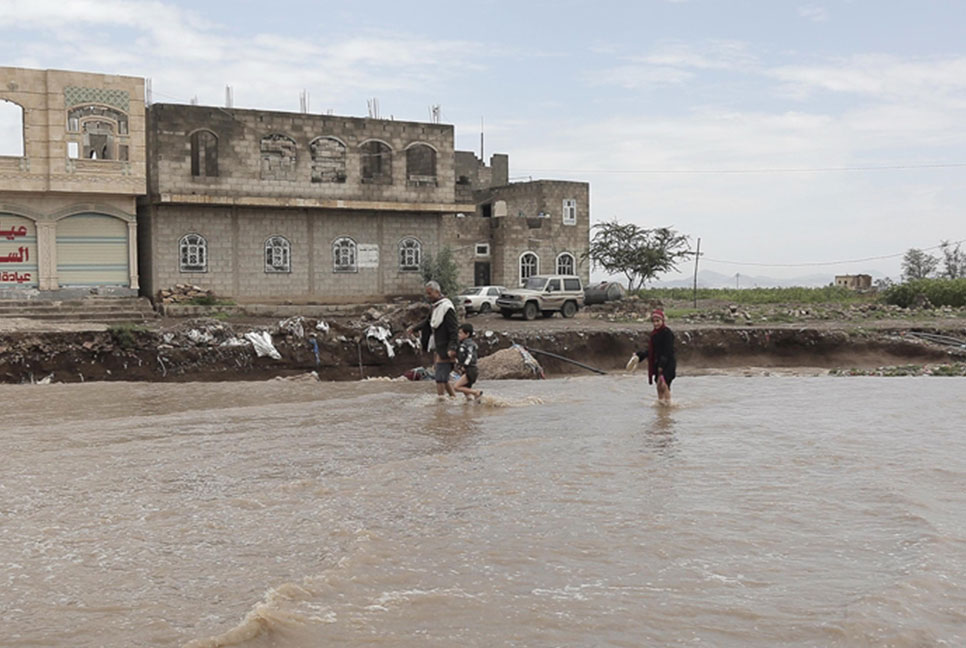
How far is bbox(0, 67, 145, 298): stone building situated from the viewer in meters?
26.3

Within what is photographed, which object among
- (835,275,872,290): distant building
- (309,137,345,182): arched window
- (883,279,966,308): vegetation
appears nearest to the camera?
(309,137,345,182): arched window

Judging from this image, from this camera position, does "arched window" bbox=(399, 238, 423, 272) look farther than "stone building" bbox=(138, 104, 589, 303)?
Yes

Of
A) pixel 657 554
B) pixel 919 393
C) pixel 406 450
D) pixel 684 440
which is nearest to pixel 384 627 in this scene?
pixel 657 554

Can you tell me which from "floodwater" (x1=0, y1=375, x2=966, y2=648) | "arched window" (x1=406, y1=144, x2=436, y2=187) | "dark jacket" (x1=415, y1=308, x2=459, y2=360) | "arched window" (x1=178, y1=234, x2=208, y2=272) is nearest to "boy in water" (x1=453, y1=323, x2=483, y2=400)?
"dark jacket" (x1=415, y1=308, x2=459, y2=360)

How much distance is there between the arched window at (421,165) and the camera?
109 feet

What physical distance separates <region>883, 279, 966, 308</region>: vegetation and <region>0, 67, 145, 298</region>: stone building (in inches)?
1283

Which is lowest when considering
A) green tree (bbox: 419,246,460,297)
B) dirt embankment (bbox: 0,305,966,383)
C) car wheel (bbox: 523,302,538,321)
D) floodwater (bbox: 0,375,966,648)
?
floodwater (bbox: 0,375,966,648)

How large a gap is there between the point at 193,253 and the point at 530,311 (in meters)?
11.9

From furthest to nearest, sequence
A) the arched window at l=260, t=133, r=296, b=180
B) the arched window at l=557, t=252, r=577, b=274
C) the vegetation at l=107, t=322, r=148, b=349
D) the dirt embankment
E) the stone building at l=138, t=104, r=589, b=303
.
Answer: the arched window at l=557, t=252, r=577, b=274 → the arched window at l=260, t=133, r=296, b=180 → the stone building at l=138, t=104, r=589, b=303 → the vegetation at l=107, t=322, r=148, b=349 → the dirt embankment

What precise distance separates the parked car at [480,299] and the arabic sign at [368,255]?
3730 millimetres

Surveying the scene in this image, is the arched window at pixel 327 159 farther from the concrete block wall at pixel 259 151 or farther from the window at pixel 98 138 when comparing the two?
the window at pixel 98 138

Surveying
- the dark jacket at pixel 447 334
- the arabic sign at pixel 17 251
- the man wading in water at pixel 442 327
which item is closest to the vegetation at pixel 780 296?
the arabic sign at pixel 17 251

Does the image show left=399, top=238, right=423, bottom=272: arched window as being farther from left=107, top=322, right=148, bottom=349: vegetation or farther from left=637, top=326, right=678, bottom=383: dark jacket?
left=637, top=326, right=678, bottom=383: dark jacket

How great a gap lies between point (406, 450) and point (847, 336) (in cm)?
1926
